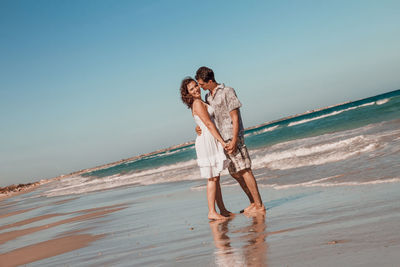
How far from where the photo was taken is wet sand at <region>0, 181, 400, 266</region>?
9.55ft

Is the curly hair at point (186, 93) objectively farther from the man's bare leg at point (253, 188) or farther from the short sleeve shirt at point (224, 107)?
the man's bare leg at point (253, 188)

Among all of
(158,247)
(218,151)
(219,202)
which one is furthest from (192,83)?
(158,247)

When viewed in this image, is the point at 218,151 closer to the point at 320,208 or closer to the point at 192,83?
the point at 192,83

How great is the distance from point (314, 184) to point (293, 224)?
2880 mm

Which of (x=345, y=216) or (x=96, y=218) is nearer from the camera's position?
(x=345, y=216)

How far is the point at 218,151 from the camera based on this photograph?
17.2 feet

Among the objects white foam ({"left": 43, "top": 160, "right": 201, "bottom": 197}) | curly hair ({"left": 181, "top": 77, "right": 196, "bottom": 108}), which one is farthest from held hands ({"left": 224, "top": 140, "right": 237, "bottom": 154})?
white foam ({"left": 43, "top": 160, "right": 201, "bottom": 197})

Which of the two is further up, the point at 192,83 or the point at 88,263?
the point at 192,83

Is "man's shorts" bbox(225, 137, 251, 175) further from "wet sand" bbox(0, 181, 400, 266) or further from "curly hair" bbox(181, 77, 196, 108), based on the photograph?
"curly hair" bbox(181, 77, 196, 108)

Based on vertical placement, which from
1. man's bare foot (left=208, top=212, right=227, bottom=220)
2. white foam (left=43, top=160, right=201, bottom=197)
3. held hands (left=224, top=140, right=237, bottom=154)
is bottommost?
white foam (left=43, top=160, right=201, bottom=197)

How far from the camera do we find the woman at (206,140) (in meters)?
5.14

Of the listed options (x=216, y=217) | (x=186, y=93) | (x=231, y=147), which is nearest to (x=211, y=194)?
(x=216, y=217)

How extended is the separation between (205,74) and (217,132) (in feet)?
2.58

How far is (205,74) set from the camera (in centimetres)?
522
